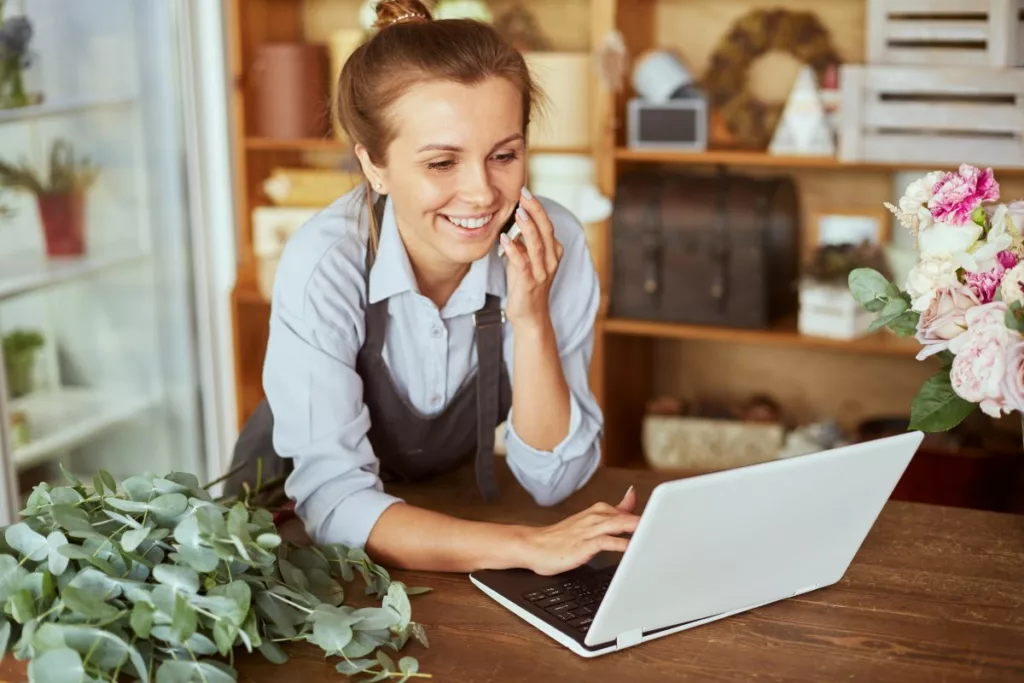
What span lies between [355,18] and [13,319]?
1.32 m

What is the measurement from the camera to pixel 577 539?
1.39 m

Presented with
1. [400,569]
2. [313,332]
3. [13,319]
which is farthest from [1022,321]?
[13,319]

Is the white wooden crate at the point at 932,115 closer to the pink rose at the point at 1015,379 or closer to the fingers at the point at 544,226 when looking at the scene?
the fingers at the point at 544,226

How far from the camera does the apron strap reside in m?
1.71

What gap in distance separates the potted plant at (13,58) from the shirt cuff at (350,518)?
5.93 feet

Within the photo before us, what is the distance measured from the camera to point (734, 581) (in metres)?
1.28

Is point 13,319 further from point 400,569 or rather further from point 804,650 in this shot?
point 804,650

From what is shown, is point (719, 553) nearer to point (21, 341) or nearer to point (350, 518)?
point (350, 518)

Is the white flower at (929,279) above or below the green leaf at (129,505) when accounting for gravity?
above

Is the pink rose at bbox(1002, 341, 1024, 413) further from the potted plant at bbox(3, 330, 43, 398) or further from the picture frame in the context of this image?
the potted plant at bbox(3, 330, 43, 398)

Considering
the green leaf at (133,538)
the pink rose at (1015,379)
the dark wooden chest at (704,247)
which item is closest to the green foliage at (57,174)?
the dark wooden chest at (704,247)

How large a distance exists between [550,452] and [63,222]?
1950mm

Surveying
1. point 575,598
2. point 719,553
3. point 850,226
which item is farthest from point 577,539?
point 850,226

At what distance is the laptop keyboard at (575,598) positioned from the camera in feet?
4.23
